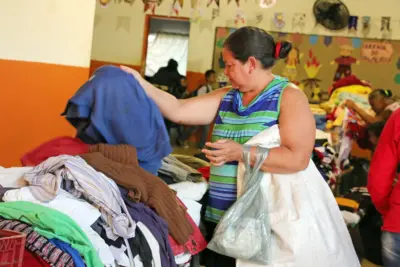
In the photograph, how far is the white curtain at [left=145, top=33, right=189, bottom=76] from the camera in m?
10.5

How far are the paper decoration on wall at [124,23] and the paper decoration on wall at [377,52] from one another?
4.22 meters

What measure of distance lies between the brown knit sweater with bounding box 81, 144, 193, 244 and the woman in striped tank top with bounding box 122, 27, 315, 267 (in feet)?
0.77

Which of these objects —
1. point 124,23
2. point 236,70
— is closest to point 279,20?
point 124,23

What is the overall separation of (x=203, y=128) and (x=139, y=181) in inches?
326

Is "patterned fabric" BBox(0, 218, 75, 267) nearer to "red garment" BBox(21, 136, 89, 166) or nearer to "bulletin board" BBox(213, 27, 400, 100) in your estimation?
"red garment" BBox(21, 136, 89, 166)

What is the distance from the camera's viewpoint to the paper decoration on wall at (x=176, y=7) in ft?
33.7

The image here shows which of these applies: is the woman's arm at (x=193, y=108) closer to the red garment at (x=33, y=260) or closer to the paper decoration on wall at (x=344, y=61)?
the red garment at (x=33, y=260)

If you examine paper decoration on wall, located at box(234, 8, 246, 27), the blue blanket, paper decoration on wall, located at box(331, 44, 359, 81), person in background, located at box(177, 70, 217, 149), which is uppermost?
paper decoration on wall, located at box(234, 8, 246, 27)

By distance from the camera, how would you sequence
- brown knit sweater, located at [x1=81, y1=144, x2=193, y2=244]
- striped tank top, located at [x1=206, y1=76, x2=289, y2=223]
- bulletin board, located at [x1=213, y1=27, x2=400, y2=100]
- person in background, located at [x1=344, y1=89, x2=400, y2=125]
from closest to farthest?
brown knit sweater, located at [x1=81, y1=144, x2=193, y2=244], striped tank top, located at [x1=206, y1=76, x2=289, y2=223], person in background, located at [x1=344, y1=89, x2=400, y2=125], bulletin board, located at [x1=213, y1=27, x2=400, y2=100]

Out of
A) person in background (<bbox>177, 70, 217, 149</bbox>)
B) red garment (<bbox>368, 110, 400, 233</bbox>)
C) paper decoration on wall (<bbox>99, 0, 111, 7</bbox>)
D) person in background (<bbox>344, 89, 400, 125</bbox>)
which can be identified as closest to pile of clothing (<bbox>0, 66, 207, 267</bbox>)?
red garment (<bbox>368, 110, 400, 233</bbox>)

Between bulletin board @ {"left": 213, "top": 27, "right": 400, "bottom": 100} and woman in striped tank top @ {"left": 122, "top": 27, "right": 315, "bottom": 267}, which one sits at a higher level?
bulletin board @ {"left": 213, "top": 27, "right": 400, "bottom": 100}

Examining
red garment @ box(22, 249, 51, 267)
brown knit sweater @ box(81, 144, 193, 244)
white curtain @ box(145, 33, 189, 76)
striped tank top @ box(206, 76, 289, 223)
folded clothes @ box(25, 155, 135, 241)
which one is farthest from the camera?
white curtain @ box(145, 33, 189, 76)

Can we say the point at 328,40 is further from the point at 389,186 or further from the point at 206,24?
the point at 389,186

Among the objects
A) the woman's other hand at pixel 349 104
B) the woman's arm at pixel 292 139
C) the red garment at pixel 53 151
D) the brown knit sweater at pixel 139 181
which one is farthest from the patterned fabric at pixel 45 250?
the woman's other hand at pixel 349 104
